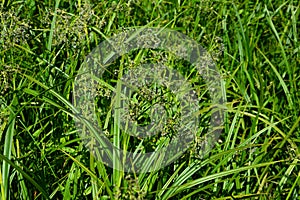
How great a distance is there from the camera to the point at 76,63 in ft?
6.20

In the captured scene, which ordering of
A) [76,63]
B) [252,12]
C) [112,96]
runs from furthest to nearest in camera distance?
[252,12], [76,63], [112,96]

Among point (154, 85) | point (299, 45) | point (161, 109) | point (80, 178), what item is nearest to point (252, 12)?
point (299, 45)

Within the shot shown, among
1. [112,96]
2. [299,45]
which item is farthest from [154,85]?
[299,45]

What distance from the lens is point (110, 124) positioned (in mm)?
1854

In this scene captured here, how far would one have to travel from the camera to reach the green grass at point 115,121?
1.57 m

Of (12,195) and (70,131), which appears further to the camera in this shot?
(70,131)

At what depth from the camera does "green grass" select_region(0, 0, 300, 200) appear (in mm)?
1574

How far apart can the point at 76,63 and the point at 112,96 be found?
22 centimetres

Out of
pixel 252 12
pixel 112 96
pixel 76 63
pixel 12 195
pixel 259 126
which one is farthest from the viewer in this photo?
pixel 252 12

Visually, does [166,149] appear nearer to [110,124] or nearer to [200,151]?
[200,151]

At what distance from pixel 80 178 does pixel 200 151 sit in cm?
38

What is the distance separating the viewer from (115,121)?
5.21 feet

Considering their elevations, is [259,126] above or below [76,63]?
below

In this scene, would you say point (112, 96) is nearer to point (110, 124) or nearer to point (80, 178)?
point (110, 124)
